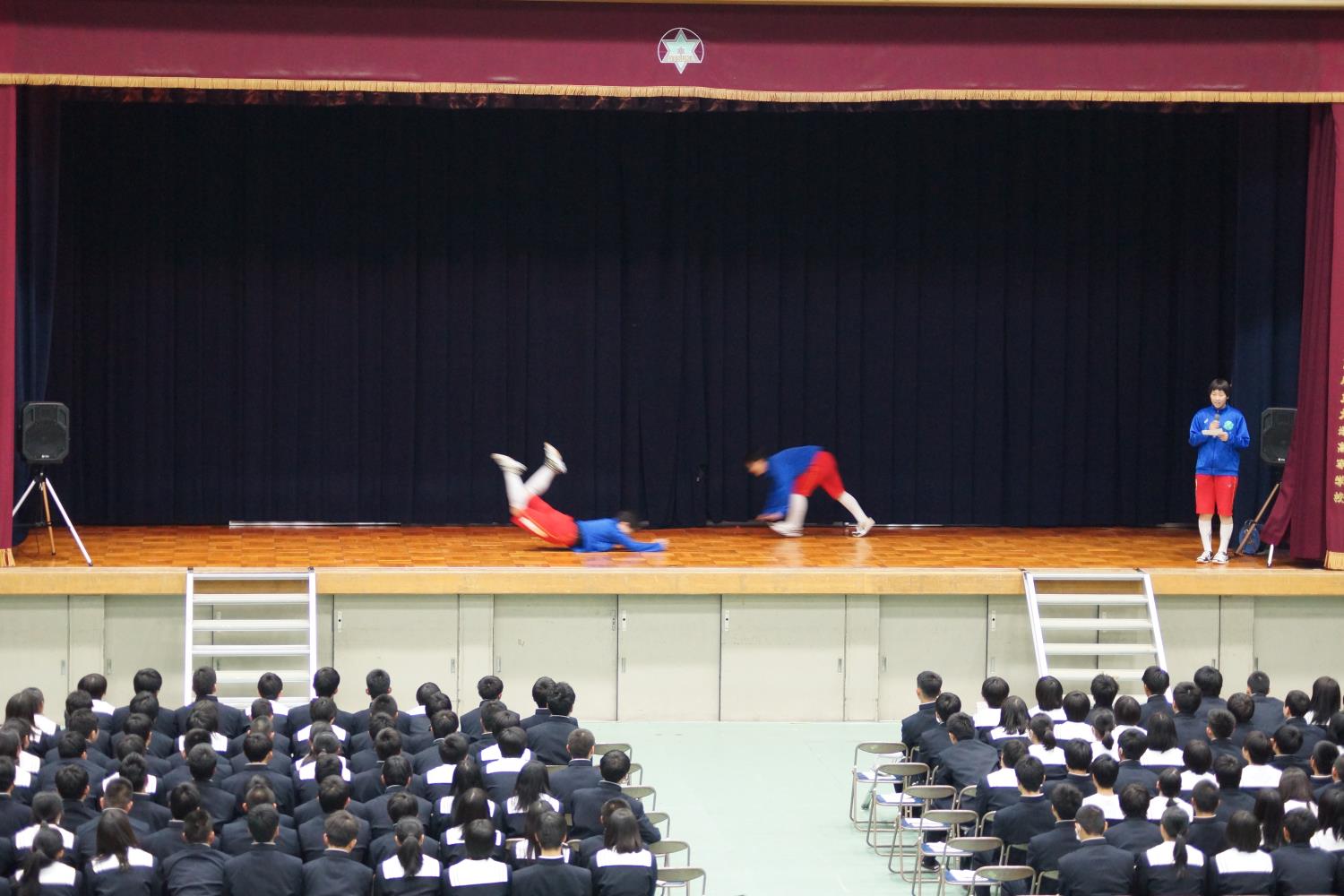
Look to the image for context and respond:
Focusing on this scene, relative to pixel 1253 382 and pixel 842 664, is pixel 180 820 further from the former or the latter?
pixel 1253 382

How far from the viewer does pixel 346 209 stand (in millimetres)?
15938

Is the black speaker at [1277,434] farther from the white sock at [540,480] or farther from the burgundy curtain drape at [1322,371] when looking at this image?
the white sock at [540,480]

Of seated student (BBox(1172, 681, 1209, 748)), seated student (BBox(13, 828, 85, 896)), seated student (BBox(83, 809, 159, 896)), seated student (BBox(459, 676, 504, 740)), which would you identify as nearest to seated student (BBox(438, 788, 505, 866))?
seated student (BBox(83, 809, 159, 896))

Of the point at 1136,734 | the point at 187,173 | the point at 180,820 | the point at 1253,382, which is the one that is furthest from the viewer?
the point at 187,173

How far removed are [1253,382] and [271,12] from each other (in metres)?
8.47

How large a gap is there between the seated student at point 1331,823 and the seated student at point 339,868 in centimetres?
402

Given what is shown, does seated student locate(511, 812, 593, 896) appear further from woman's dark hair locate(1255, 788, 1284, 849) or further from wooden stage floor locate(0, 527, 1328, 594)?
wooden stage floor locate(0, 527, 1328, 594)

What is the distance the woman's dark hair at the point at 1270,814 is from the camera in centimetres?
721

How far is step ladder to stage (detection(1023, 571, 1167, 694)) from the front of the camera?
492 inches

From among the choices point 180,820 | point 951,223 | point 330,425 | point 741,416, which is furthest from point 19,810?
point 951,223

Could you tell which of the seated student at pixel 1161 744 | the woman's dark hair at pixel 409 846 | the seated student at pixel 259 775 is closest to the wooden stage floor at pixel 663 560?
the seated student at pixel 1161 744

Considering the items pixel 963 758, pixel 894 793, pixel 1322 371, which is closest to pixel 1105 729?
pixel 963 758

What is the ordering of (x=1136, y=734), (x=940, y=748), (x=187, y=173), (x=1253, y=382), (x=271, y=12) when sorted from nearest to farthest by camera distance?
(x=1136, y=734)
(x=940, y=748)
(x=271, y=12)
(x=1253, y=382)
(x=187, y=173)

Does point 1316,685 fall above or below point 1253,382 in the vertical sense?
below
